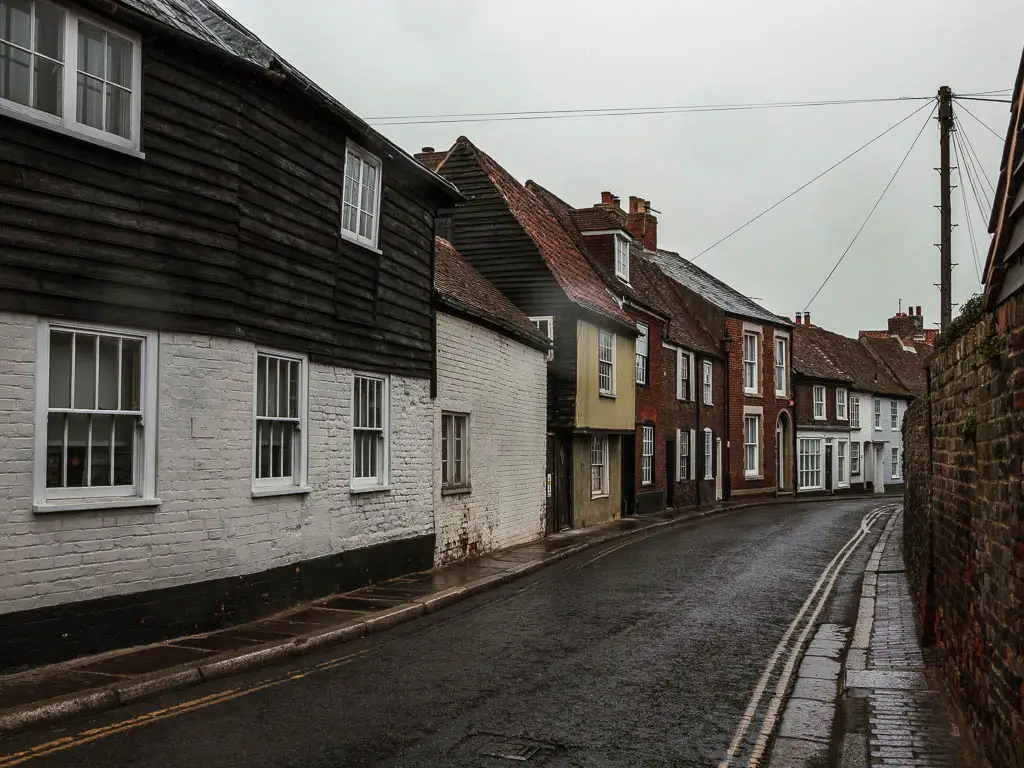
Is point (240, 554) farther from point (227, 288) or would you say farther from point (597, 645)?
point (597, 645)

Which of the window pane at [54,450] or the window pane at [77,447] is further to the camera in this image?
the window pane at [77,447]

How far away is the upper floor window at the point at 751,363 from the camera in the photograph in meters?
41.2

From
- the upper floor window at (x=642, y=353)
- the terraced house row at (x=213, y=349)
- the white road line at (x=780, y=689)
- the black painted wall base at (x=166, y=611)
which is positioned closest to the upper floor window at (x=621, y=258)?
the upper floor window at (x=642, y=353)

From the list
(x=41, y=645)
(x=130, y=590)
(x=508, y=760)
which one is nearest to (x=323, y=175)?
(x=130, y=590)

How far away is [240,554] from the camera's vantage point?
1066cm

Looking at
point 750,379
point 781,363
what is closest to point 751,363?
point 750,379

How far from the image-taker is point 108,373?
9.12 meters

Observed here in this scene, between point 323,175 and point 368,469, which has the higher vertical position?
point 323,175

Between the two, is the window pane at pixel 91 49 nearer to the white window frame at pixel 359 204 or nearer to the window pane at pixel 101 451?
the window pane at pixel 101 451

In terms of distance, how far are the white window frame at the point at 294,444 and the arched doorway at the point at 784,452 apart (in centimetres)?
3477

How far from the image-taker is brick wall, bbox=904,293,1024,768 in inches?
205

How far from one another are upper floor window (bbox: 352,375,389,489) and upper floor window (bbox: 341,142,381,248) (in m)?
2.03

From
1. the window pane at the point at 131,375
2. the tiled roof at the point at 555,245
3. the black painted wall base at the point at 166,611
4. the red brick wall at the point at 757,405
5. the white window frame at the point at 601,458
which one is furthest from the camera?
the red brick wall at the point at 757,405

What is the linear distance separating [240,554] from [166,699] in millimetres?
3058
